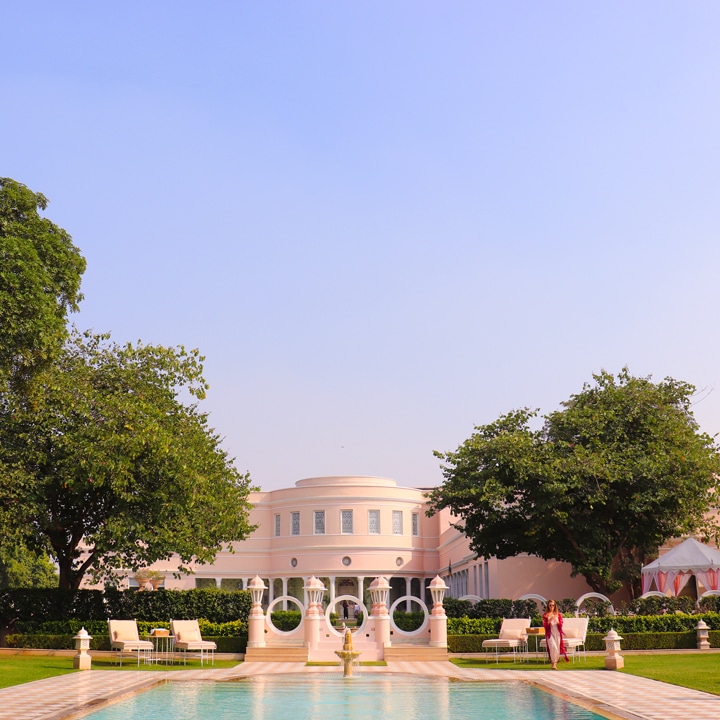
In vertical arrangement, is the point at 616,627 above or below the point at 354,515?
below

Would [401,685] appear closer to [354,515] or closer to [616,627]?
[616,627]

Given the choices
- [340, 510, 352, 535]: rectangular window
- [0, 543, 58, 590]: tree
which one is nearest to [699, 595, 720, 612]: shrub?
[340, 510, 352, 535]: rectangular window

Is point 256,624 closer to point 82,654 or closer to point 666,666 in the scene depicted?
point 82,654

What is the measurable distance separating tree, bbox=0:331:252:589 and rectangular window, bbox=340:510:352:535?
30.2 metres

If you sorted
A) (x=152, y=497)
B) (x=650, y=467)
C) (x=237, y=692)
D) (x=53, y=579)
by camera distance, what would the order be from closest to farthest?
(x=237, y=692) < (x=152, y=497) < (x=650, y=467) < (x=53, y=579)

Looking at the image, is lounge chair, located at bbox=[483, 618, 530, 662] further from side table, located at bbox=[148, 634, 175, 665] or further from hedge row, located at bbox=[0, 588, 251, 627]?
hedge row, located at bbox=[0, 588, 251, 627]

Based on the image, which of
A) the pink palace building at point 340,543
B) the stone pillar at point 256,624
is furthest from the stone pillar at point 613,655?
the pink palace building at point 340,543

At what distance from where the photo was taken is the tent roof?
106 ft

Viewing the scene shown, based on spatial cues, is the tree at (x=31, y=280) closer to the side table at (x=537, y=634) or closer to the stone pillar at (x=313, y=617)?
the stone pillar at (x=313, y=617)

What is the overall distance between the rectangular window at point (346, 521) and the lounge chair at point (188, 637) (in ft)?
115

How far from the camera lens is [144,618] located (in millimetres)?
29344

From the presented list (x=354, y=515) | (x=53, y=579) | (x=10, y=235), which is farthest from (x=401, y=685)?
(x=53, y=579)

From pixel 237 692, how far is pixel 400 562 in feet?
148

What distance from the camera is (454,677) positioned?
19.0 meters
